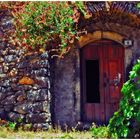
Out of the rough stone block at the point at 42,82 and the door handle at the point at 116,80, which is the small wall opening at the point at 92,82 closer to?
the door handle at the point at 116,80

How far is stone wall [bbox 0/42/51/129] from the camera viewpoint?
8859mm

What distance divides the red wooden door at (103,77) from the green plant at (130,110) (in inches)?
86.8

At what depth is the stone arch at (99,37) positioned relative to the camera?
9.31 m

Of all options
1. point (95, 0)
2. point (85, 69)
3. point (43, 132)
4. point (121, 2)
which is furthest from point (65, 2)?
point (43, 132)

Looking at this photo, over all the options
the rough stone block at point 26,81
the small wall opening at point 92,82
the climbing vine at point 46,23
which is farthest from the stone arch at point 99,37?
the rough stone block at point 26,81

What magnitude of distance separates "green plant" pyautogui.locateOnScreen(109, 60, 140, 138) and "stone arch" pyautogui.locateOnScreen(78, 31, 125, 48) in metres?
2.31

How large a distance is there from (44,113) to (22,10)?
214cm

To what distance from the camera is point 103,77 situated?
951cm

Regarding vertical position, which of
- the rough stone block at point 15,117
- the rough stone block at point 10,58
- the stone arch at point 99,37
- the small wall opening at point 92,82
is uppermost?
the stone arch at point 99,37

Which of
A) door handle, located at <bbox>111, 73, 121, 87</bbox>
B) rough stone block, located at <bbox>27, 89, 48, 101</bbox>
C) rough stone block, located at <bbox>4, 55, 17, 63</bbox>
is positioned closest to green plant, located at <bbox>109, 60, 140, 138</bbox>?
rough stone block, located at <bbox>27, 89, 48, 101</bbox>

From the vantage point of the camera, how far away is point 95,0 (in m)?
8.34

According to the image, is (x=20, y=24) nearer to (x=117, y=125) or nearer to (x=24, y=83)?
(x=24, y=83)

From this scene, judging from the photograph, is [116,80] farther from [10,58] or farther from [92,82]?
[10,58]

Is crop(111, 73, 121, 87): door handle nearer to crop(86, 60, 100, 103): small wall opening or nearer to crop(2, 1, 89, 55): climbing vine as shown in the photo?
crop(86, 60, 100, 103): small wall opening
